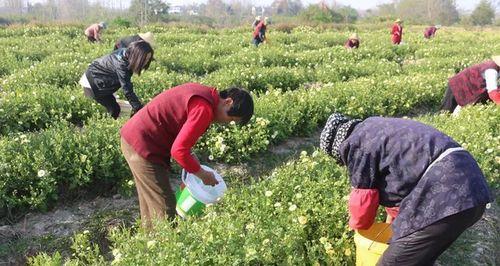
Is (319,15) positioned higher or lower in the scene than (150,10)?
higher

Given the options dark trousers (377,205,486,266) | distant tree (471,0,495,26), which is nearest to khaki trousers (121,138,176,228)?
dark trousers (377,205,486,266)

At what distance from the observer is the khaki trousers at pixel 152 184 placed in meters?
3.62

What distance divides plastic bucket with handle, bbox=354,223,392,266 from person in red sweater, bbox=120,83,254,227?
3.67 feet

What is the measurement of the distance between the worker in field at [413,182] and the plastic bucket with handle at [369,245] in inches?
5.3

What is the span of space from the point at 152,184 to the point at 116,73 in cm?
243

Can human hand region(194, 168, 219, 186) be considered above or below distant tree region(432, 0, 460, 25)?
above

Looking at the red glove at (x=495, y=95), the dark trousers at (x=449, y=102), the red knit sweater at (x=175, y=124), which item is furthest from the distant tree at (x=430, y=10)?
the red knit sweater at (x=175, y=124)

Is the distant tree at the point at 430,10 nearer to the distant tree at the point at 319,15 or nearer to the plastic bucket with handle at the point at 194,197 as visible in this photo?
the distant tree at the point at 319,15

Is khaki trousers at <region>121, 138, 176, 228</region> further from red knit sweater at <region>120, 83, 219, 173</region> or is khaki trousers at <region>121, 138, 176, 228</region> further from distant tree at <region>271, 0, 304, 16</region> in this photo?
distant tree at <region>271, 0, 304, 16</region>

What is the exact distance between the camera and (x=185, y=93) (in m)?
3.33

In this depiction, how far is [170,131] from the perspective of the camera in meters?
3.52

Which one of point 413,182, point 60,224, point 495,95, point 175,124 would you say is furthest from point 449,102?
point 60,224

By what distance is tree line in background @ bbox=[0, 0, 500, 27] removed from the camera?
160 ft

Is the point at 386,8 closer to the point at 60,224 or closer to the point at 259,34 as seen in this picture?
the point at 259,34
